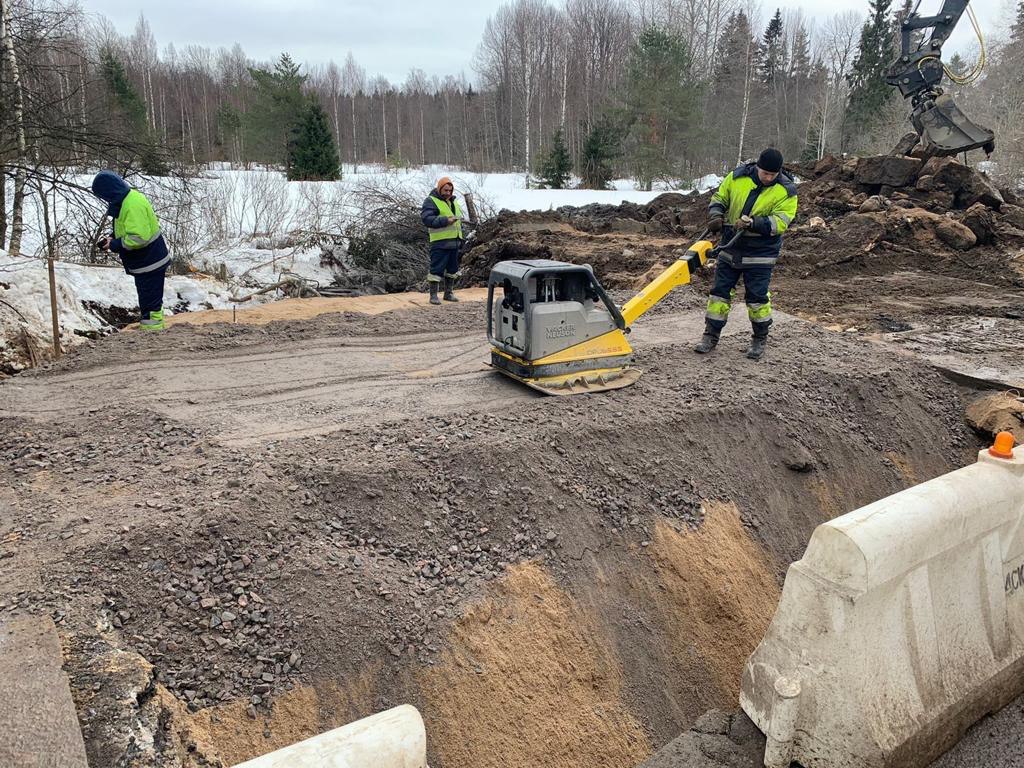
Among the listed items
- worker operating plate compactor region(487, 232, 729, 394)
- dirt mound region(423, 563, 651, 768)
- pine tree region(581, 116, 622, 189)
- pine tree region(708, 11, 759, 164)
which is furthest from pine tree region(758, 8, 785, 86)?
dirt mound region(423, 563, 651, 768)

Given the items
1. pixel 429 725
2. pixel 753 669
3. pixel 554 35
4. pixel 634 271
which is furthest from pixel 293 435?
pixel 554 35

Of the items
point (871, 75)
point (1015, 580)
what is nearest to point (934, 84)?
point (1015, 580)

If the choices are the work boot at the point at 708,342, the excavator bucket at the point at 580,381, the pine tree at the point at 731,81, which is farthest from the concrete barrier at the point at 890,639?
the pine tree at the point at 731,81

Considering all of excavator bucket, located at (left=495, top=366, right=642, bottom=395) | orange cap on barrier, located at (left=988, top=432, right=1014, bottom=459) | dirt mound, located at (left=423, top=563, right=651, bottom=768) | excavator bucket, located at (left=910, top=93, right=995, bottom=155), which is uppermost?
excavator bucket, located at (left=910, top=93, right=995, bottom=155)

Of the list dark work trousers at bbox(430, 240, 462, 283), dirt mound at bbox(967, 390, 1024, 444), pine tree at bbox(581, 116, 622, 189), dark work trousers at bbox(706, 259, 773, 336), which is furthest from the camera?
pine tree at bbox(581, 116, 622, 189)

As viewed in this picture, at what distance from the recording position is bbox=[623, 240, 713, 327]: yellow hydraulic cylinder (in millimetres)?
7094

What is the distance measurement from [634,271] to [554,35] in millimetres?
36918

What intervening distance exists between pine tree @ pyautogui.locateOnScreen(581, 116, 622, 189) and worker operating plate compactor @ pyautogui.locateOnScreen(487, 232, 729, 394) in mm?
25429

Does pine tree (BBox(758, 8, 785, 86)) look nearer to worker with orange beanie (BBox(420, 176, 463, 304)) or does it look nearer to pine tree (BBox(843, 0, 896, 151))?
pine tree (BBox(843, 0, 896, 151))

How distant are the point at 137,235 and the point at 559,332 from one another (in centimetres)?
535

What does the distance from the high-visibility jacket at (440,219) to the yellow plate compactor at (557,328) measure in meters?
3.56

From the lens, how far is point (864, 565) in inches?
126

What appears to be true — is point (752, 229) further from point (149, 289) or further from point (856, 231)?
point (856, 231)

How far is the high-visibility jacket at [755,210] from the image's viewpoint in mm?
7020
